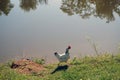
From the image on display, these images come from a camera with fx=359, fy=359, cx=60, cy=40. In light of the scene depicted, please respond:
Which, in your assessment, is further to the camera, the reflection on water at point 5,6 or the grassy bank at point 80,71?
the reflection on water at point 5,6

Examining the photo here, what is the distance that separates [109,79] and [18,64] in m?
3.25

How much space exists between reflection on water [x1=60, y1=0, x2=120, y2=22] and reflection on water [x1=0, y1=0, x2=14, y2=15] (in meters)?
2.96

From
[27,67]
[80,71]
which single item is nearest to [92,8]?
[27,67]

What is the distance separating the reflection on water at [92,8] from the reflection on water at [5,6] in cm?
296

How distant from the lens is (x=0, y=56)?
39.4ft

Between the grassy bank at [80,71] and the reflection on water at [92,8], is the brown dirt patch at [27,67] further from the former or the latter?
the reflection on water at [92,8]

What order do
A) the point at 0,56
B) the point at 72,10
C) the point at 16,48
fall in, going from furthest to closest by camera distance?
the point at 72,10 < the point at 16,48 < the point at 0,56

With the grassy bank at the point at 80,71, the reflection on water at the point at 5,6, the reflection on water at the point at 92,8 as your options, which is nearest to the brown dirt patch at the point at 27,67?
the grassy bank at the point at 80,71

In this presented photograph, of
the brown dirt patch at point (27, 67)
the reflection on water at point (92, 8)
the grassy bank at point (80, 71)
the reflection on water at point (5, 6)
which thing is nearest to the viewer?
the grassy bank at point (80, 71)

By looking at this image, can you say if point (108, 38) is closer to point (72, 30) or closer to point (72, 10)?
point (72, 30)

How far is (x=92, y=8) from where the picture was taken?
737 inches

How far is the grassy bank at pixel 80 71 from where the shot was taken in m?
8.10

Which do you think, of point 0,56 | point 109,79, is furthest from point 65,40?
point 109,79

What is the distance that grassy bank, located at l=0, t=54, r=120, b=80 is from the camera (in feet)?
26.6
